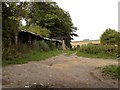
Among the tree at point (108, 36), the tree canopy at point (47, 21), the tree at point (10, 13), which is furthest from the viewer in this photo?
the tree at point (108, 36)

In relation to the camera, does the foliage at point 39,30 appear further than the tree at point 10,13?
Yes

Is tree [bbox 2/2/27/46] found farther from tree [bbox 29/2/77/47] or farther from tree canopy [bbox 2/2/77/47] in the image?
tree [bbox 29/2/77/47]

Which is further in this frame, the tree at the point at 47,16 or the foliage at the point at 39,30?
the tree at the point at 47,16

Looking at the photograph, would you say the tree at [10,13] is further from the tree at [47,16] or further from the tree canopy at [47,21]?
the tree at [47,16]

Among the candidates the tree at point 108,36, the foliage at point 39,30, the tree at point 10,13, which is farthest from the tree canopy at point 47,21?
the tree at point 10,13

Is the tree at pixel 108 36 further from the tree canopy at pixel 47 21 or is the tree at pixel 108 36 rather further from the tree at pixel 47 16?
the tree at pixel 47 16

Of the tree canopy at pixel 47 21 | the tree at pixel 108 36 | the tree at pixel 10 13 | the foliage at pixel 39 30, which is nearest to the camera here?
the tree at pixel 10 13

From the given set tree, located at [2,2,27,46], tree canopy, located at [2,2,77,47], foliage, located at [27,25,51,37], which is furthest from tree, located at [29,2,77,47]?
tree, located at [2,2,27,46]

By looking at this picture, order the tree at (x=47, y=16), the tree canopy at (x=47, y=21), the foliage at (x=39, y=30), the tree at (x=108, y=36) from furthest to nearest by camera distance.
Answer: the tree at (x=108, y=36)
the tree at (x=47, y=16)
the tree canopy at (x=47, y=21)
the foliage at (x=39, y=30)

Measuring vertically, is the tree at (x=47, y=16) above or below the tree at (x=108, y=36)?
above

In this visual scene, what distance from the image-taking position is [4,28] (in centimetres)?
1606

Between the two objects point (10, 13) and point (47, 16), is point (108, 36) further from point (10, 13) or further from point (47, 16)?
point (10, 13)

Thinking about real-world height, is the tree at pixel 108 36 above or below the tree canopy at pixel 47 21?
below

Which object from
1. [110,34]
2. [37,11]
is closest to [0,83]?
[37,11]
